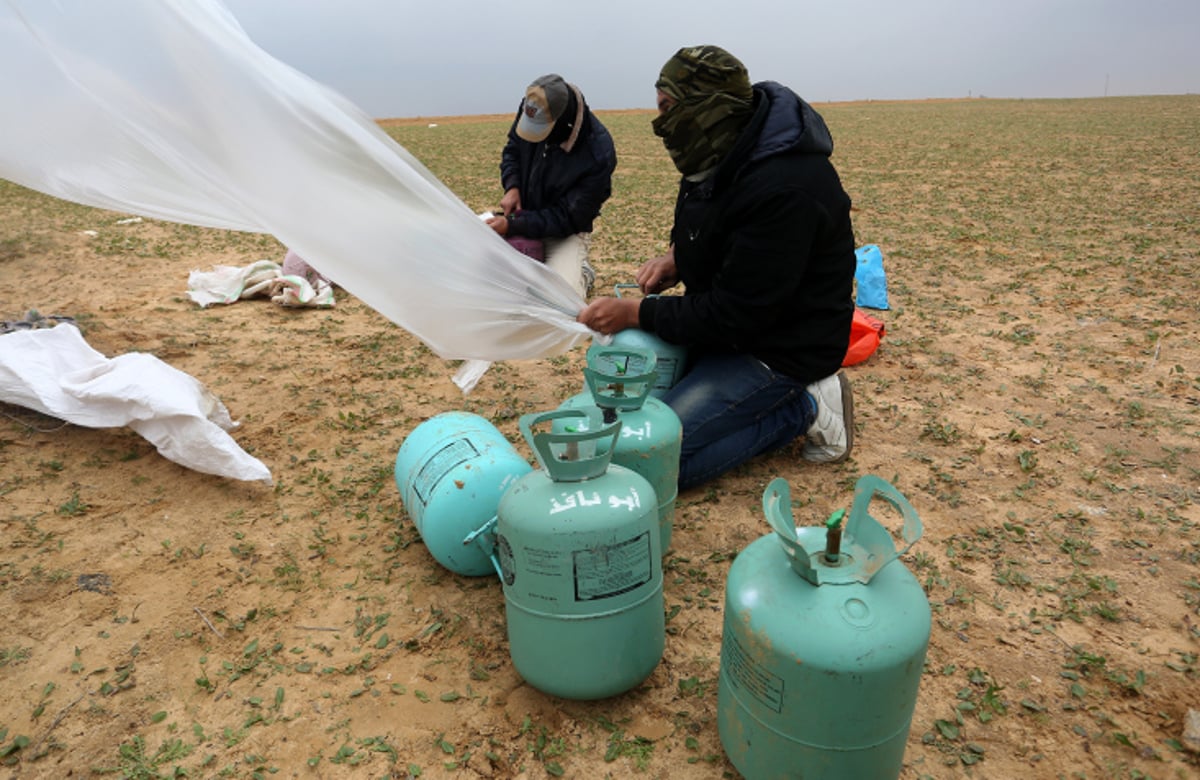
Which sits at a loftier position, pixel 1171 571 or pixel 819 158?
pixel 819 158

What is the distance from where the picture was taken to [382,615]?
256 cm

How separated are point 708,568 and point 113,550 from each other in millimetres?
2195

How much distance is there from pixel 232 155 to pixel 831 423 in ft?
8.44

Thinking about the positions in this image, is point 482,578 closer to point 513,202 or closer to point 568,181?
point 568,181

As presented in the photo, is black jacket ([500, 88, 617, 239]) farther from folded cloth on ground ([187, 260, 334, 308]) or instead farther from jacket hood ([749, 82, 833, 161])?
folded cloth on ground ([187, 260, 334, 308])

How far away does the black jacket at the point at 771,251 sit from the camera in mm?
2857

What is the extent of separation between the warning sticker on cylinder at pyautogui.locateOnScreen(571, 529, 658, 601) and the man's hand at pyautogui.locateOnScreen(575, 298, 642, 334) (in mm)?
1331

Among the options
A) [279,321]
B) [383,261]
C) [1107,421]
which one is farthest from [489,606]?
[279,321]

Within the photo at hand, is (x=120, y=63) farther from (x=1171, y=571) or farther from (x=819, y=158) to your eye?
(x=1171, y=571)

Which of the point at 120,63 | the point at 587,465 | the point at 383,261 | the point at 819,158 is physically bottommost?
the point at 587,465

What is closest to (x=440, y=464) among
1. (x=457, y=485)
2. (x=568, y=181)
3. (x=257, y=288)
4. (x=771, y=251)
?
(x=457, y=485)

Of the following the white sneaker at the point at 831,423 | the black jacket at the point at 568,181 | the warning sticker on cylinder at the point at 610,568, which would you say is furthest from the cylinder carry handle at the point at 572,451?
the black jacket at the point at 568,181

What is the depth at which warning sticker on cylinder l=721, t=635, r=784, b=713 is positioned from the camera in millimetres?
1687

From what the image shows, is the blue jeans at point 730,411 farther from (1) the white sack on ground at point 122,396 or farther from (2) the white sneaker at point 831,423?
(1) the white sack on ground at point 122,396
